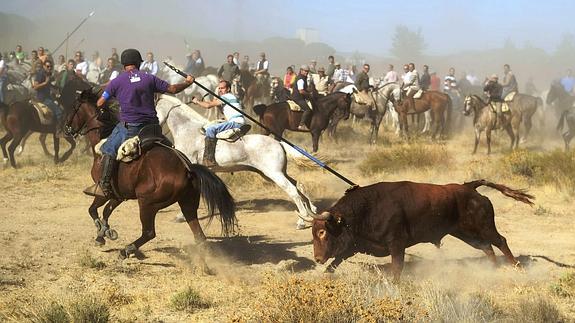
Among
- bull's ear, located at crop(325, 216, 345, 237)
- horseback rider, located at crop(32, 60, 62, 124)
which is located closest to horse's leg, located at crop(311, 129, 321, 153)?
horseback rider, located at crop(32, 60, 62, 124)

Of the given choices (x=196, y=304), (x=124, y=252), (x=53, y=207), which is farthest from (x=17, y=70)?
(x=196, y=304)

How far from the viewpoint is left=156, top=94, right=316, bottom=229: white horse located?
10.9m

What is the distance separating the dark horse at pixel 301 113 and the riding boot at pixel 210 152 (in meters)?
7.06

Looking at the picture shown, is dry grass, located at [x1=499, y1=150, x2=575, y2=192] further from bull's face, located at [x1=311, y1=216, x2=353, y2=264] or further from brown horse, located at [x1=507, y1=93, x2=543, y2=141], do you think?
Result: bull's face, located at [x1=311, y1=216, x2=353, y2=264]

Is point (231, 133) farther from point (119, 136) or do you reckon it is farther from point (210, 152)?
point (119, 136)

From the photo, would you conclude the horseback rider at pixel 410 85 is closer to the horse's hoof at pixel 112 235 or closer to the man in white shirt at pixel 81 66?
the man in white shirt at pixel 81 66

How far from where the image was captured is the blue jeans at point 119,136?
837 cm

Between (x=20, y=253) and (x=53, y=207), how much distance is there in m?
3.51

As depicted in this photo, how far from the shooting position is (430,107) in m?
25.1

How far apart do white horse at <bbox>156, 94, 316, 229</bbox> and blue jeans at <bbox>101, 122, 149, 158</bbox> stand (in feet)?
8.55

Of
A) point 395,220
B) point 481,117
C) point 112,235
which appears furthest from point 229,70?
point 395,220

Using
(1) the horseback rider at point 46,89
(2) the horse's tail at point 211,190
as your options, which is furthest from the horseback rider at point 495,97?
(2) the horse's tail at point 211,190

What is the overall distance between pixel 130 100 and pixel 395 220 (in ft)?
11.3

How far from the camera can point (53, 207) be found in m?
12.4
